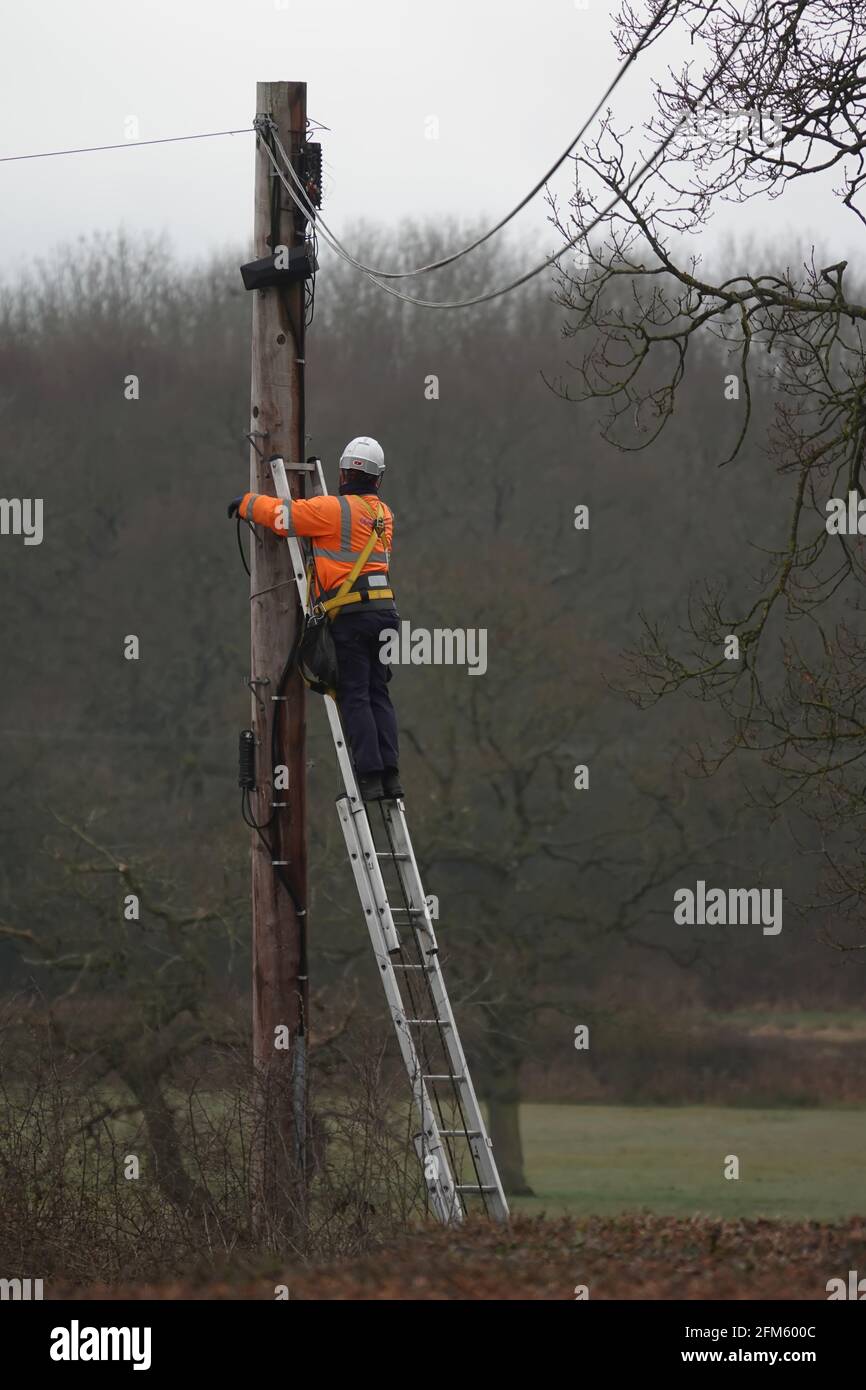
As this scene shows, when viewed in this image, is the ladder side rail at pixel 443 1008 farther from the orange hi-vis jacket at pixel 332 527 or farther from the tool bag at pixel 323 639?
the orange hi-vis jacket at pixel 332 527

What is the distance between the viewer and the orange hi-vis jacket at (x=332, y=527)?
397 inches

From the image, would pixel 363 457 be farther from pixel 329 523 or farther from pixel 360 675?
pixel 360 675

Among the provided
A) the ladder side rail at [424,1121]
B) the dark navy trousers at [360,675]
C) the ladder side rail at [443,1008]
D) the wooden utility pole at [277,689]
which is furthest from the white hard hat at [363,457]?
the ladder side rail at [424,1121]

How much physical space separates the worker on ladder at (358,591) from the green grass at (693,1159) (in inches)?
766

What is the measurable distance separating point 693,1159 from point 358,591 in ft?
82.9

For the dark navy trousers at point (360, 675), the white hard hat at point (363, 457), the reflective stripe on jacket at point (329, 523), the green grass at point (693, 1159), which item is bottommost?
the green grass at point (693, 1159)

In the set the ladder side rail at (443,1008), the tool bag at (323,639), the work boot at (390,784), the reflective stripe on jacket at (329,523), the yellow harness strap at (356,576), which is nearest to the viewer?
the ladder side rail at (443,1008)

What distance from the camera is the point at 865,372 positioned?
520 inches

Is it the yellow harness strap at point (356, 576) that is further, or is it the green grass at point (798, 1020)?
the green grass at point (798, 1020)

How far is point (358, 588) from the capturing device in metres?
10.5

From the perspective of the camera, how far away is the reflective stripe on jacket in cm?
1007

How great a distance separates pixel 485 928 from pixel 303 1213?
23745 mm

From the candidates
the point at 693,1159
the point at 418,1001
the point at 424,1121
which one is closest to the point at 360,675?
the point at 418,1001

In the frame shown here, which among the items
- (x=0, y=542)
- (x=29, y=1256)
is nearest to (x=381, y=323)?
(x=0, y=542)
